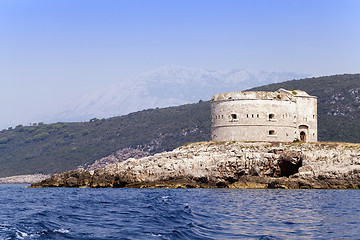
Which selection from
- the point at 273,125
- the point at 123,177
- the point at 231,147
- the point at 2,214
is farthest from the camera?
the point at 273,125

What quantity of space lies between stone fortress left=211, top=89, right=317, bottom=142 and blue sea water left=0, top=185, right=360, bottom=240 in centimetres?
1949

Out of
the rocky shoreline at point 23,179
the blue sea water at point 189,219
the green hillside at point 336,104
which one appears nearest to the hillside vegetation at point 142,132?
the green hillside at point 336,104

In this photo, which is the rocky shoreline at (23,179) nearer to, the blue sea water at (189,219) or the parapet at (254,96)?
the parapet at (254,96)

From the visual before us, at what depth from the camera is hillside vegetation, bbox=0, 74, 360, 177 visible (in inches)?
2921

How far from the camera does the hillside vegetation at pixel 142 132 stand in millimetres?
74188

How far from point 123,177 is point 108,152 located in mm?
51637

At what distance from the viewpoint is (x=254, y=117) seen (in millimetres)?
43594

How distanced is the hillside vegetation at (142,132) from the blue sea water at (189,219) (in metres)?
46.4

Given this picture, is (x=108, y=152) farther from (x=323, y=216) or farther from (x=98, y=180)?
(x=323, y=216)

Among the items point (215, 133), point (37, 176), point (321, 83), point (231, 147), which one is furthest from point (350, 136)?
point (37, 176)

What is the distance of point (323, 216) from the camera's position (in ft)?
58.2

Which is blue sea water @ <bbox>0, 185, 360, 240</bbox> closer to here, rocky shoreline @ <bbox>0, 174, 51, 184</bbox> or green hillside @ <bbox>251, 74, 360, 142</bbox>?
green hillside @ <bbox>251, 74, 360, 142</bbox>

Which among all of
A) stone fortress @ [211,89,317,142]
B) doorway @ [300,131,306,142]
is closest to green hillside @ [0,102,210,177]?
doorway @ [300,131,306,142]

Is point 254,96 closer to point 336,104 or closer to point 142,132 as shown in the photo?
point 336,104
